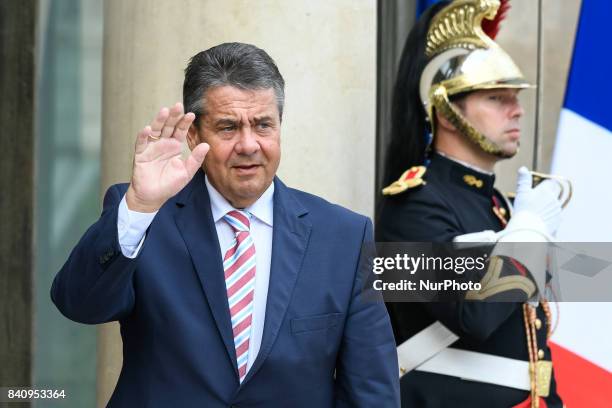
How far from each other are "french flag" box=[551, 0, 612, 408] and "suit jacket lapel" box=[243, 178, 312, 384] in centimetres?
207

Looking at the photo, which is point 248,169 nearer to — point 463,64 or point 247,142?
point 247,142

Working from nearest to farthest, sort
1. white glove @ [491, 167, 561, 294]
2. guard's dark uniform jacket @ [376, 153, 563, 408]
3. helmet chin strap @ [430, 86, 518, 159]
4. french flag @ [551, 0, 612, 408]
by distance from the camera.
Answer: white glove @ [491, 167, 561, 294] < guard's dark uniform jacket @ [376, 153, 563, 408] < helmet chin strap @ [430, 86, 518, 159] < french flag @ [551, 0, 612, 408]

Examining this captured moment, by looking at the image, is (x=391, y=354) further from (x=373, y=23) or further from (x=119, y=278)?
(x=373, y=23)

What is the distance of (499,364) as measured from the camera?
451 centimetres

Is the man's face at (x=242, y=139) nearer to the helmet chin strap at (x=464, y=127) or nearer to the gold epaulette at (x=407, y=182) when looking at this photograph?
the gold epaulette at (x=407, y=182)

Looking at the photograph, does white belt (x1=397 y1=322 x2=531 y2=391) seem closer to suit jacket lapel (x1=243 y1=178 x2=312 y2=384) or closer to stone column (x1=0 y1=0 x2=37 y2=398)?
suit jacket lapel (x1=243 y1=178 x2=312 y2=384)

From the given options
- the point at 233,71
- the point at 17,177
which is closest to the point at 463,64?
the point at 233,71

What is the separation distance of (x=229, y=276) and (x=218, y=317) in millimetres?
124

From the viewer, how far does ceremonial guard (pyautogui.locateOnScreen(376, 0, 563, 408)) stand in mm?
4418

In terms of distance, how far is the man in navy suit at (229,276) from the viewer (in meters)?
3.13

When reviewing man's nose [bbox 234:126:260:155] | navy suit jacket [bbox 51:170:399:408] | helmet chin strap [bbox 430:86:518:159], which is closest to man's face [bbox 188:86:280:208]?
man's nose [bbox 234:126:260:155]

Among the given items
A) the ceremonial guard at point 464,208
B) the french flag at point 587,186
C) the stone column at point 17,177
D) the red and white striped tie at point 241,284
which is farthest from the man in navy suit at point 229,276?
the stone column at point 17,177

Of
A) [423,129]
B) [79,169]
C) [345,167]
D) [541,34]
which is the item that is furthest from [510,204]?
[79,169]

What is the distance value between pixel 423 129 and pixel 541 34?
1390 millimetres
